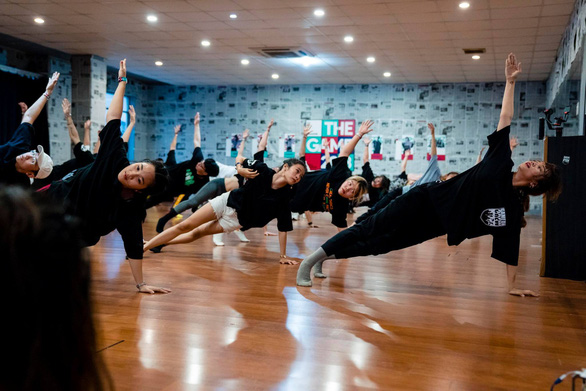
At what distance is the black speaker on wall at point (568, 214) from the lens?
4.63 m

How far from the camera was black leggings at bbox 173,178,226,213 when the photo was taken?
6.55m

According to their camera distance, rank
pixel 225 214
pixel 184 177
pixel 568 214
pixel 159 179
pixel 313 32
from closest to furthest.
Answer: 1. pixel 159 179
2. pixel 568 214
3. pixel 225 214
4. pixel 184 177
5. pixel 313 32

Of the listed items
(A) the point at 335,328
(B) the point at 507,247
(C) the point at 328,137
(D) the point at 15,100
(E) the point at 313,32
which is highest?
(E) the point at 313,32

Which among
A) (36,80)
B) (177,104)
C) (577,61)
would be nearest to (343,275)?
(577,61)

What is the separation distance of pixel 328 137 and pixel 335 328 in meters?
12.2

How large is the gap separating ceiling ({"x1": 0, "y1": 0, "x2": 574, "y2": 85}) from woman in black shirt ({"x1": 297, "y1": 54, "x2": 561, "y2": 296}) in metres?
4.54

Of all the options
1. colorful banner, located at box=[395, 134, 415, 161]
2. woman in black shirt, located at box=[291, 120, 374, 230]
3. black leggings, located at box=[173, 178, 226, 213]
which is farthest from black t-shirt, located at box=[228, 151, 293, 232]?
colorful banner, located at box=[395, 134, 415, 161]

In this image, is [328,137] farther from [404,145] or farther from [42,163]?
[42,163]

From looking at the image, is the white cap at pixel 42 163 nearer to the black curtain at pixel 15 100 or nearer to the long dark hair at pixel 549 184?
the long dark hair at pixel 549 184

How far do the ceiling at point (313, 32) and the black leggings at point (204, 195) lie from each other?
2959 millimetres

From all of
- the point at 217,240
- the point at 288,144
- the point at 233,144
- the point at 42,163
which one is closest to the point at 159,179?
the point at 42,163

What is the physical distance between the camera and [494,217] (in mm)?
3721

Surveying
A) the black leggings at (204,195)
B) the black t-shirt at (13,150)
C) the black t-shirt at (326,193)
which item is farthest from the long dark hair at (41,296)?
the black leggings at (204,195)

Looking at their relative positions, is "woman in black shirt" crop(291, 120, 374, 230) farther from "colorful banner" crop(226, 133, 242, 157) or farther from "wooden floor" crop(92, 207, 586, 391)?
"colorful banner" crop(226, 133, 242, 157)
